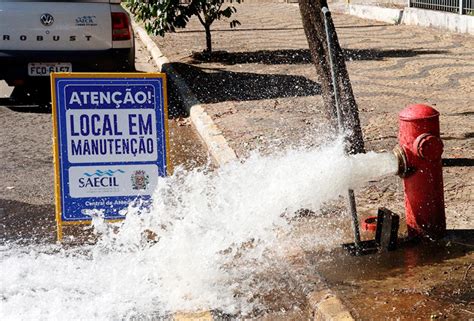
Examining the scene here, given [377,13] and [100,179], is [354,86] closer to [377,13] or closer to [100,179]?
[100,179]

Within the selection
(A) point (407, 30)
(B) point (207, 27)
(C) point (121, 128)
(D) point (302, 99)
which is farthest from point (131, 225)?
(A) point (407, 30)

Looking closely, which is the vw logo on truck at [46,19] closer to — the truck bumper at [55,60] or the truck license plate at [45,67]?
the truck bumper at [55,60]

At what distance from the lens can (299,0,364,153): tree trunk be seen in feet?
23.7

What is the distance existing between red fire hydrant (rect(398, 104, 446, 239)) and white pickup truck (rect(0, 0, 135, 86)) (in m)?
6.30

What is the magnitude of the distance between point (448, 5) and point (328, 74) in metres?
12.6

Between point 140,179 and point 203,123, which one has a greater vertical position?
point 140,179

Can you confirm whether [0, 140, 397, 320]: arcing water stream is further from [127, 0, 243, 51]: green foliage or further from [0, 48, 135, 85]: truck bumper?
[127, 0, 243, 51]: green foliage

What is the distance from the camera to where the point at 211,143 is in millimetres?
8914

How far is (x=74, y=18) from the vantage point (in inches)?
440

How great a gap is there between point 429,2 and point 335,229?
15026mm

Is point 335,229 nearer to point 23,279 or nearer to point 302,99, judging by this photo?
point 23,279

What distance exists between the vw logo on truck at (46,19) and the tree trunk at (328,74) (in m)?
4.74

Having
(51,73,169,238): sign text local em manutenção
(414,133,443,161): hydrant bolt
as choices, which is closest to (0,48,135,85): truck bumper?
(51,73,169,238): sign text local em manutenção

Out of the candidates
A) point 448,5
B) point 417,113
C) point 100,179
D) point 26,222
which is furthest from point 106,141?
point 448,5
